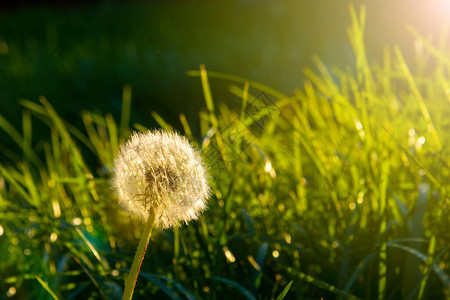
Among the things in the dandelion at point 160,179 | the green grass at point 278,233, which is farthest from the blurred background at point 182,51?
the dandelion at point 160,179

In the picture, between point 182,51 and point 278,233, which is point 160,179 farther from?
point 182,51

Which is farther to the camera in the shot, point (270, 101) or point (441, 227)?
point (270, 101)

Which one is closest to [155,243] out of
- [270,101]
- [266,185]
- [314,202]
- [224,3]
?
[266,185]

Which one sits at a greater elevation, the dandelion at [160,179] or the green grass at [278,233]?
the dandelion at [160,179]

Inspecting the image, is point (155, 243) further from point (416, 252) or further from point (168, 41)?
point (168, 41)

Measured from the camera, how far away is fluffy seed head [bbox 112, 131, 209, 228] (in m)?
0.98

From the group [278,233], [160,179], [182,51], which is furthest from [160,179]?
[182,51]

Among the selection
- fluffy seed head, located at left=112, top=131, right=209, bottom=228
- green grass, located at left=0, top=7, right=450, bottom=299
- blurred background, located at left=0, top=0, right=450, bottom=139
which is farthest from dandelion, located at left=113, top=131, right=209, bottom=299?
blurred background, located at left=0, top=0, right=450, bottom=139

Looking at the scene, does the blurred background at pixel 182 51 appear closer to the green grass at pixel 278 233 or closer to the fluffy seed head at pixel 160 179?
the green grass at pixel 278 233

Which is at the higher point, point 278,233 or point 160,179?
point 160,179

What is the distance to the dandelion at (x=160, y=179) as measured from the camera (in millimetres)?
980

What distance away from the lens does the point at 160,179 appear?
0.99 metres

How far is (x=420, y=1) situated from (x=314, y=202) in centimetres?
424

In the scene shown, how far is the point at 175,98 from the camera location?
466 centimetres
